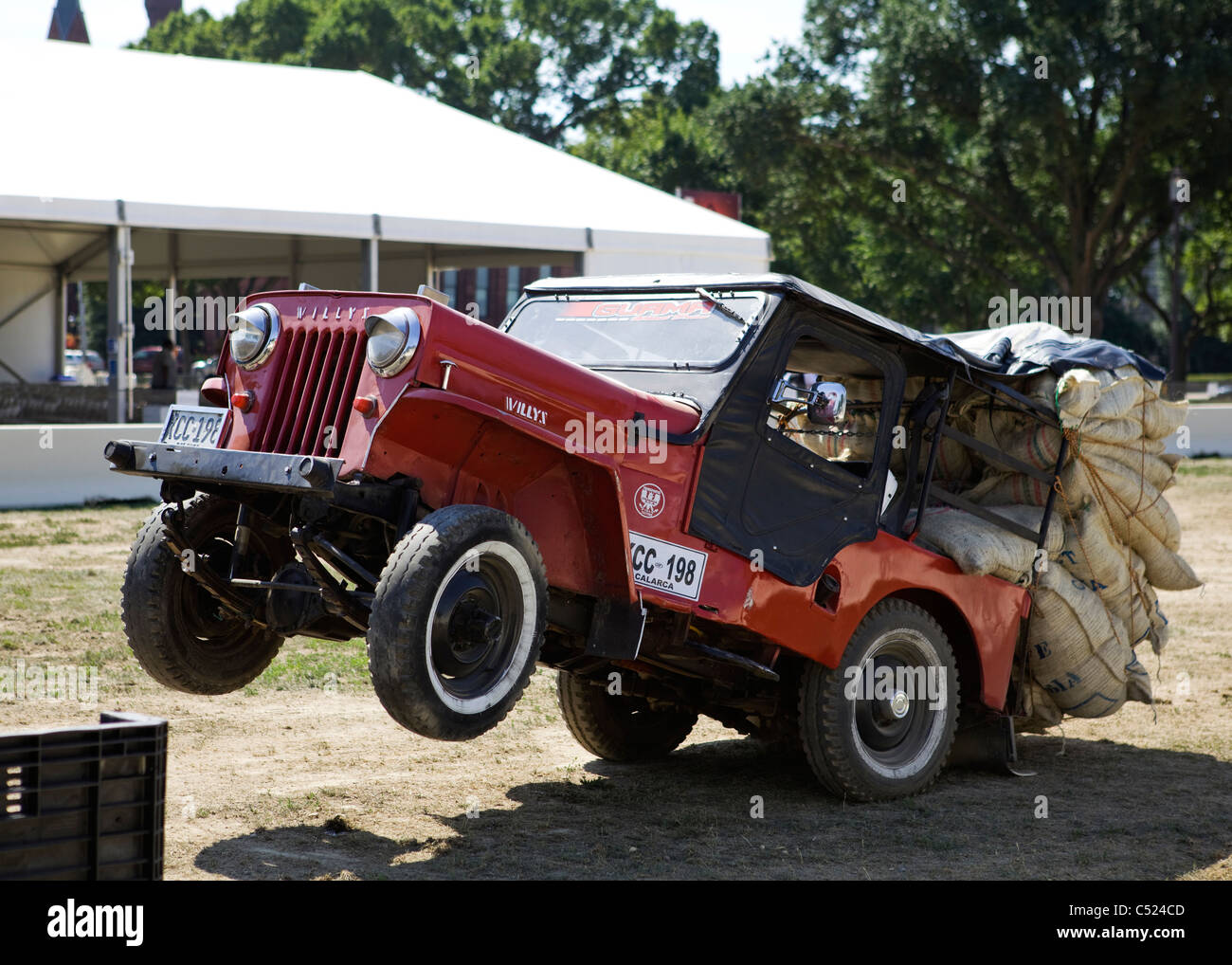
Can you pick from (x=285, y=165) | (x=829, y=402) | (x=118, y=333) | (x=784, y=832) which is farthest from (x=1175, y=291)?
(x=784, y=832)

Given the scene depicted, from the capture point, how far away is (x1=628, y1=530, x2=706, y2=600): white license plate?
5.61m

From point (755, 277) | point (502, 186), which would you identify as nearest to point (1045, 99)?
point (502, 186)

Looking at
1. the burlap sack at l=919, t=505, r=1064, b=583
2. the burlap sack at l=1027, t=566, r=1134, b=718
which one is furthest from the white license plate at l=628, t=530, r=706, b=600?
the burlap sack at l=1027, t=566, r=1134, b=718

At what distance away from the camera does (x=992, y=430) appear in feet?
25.5

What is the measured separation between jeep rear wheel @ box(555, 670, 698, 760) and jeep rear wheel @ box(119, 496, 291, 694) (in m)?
1.88

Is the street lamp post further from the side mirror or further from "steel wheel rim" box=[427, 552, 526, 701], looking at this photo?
"steel wheel rim" box=[427, 552, 526, 701]

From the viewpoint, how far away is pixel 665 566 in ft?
18.7

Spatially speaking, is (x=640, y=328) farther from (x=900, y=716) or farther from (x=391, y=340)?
(x=900, y=716)

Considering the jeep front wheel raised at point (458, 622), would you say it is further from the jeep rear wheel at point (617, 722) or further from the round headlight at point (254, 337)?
the jeep rear wheel at point (617, 722)

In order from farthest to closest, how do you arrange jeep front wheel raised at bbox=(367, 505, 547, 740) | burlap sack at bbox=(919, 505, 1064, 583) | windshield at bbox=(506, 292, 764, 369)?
burlap sack at bbox=(919, 505, 1064, 583) → windshield at bbox=(506, 292, 764, 369) → jeep front wheel raised at bbox=(367, 505, 547, 740)

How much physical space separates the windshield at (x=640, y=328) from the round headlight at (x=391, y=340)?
158cm

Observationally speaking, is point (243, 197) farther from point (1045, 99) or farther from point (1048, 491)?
point (1045, 99)

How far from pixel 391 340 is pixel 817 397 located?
6.36 ft
